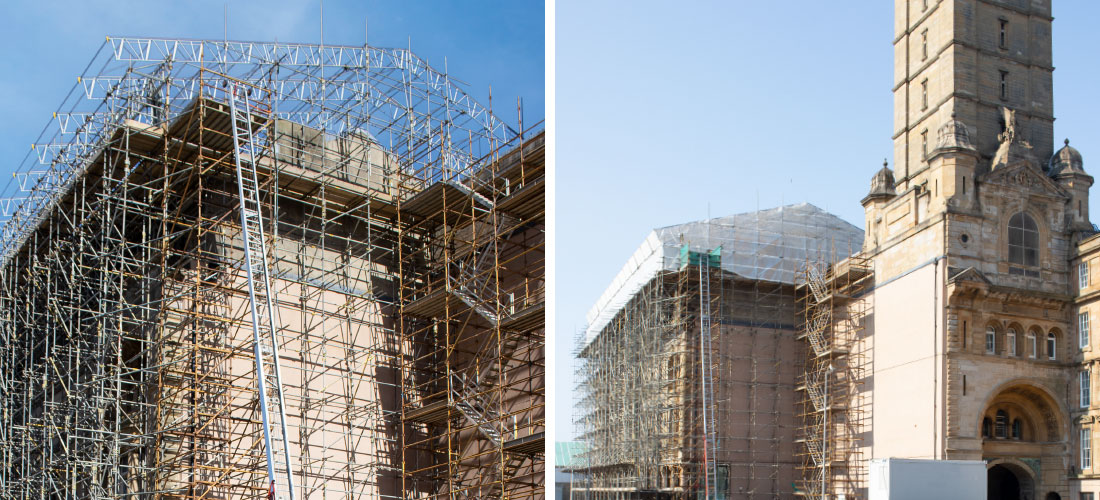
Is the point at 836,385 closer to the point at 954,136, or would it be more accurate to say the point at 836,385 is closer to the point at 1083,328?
the point at 1083,328

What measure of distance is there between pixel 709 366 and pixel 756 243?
5.13 m

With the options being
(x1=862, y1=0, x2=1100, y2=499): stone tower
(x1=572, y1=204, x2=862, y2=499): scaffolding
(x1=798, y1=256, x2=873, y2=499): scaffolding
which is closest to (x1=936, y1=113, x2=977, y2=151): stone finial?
(x1=862, y1=0, x2=1100, y2=499): stone tower

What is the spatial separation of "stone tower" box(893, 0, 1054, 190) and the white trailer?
10502 millimetres

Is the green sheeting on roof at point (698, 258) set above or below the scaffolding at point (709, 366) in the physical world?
above

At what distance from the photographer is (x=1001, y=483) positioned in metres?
35.7

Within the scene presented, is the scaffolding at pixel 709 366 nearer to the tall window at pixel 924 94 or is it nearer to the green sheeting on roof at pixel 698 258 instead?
the green sheeting on roof at pixel 698 258

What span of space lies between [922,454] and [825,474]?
4.32 meters

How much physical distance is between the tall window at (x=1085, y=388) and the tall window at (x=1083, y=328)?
0.87 meters

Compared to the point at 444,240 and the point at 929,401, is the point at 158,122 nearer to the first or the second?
the point at 444,240

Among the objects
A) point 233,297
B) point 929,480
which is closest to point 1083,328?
point 929,480

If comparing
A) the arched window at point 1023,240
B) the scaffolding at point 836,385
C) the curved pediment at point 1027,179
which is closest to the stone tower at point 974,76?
the curved pediment at point 1027,179

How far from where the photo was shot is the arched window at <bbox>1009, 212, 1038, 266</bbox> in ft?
112

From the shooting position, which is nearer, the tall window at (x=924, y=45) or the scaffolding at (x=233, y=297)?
the scaffolding at (x=233, y=297)

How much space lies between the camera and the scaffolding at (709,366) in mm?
36531
